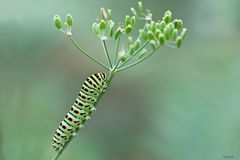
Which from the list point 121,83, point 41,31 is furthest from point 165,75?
point 41,31

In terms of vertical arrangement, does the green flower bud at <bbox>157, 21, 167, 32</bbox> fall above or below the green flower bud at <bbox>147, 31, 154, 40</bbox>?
above

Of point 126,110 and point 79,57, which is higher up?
point 79,57

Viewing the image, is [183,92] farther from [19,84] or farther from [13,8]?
[13,8]

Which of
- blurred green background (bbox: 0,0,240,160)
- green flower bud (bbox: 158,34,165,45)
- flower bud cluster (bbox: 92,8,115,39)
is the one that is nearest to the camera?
green flower bud (bbox: 158,34,165,45)

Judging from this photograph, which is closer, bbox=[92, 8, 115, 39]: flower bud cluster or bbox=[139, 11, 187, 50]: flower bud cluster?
bbox=[139, 11, 187, 50]: flower bud cluster

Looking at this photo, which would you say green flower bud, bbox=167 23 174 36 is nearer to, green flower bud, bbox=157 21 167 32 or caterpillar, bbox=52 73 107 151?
green flower bud, bbox=157 21 167 32

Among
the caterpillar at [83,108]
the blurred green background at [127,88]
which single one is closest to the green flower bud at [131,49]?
the caterpillar at [83,108]

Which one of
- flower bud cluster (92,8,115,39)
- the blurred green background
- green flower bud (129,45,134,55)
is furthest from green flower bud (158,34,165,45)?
the blurred green background
